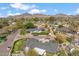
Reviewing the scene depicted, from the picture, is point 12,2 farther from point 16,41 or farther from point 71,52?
point 71,52

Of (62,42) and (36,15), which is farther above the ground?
(36,15)

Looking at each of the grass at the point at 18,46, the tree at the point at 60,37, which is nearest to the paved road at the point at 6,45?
the grass at the point at 18,46

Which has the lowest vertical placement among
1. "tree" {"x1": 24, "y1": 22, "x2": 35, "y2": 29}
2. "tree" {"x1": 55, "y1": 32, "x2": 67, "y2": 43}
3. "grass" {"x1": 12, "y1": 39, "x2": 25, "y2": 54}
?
"grass" {"x1": 12, "y1": 39, "x2": 25, "y2": 54}

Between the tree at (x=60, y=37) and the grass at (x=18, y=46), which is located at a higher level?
the tree at (x=60, y=37)

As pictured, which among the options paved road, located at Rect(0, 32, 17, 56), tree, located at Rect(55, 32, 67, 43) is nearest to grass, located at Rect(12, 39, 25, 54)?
Answer: paved road, located at Rect(0, 32, 17, 56)

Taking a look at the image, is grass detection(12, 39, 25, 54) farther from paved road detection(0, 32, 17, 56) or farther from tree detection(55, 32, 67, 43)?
tree detection(55, 32, 67, 43)

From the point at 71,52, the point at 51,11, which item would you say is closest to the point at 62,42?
the point at 71,52

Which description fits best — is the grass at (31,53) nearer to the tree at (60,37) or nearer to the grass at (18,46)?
the grass at (18,46)
